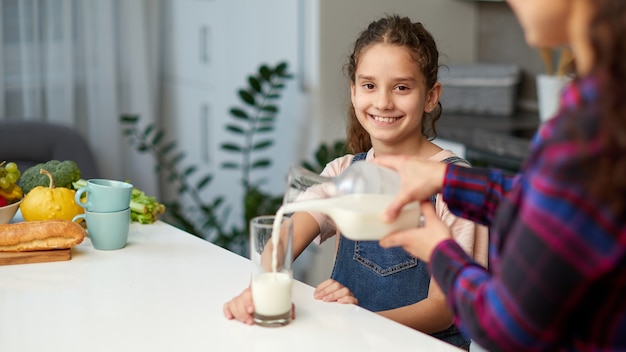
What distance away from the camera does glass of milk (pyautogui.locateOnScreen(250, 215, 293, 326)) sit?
137 cm

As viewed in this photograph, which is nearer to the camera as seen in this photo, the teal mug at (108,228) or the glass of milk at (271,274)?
the glass of milk at (271,274)

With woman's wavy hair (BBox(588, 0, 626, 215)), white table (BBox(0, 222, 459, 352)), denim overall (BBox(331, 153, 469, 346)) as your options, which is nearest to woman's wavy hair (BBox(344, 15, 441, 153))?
denim overall (BBox(331, 153, 469, 346))

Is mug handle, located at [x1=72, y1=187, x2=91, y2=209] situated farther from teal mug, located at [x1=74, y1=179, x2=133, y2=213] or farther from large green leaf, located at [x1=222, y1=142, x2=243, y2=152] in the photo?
large green leaf, located at [x1=222, y1=142, x2=243, y2=152]

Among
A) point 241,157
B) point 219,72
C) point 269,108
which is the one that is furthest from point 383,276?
point 219,72

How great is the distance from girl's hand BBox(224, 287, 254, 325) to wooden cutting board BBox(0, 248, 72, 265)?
47 cm

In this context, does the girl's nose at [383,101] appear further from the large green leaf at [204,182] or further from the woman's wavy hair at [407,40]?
the large green leaf at [204,182]

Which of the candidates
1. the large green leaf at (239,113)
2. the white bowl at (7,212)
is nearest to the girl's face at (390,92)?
the white bowl at (7,212)

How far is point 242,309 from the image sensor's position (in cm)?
140

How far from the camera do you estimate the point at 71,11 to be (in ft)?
12.2

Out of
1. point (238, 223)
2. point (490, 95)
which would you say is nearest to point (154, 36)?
point (238, 223)

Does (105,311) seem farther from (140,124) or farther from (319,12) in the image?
(140,124)

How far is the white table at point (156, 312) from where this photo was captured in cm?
132

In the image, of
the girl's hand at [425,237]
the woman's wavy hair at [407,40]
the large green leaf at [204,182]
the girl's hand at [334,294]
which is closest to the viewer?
the girl's hand at [425,237]

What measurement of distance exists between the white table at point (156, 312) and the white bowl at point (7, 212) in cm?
19
